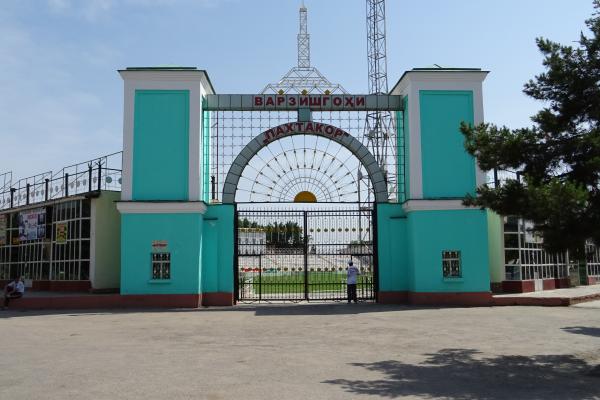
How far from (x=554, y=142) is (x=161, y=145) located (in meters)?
12.9

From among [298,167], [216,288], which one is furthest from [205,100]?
[216,288]

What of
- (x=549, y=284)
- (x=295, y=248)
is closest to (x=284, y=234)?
(x=295, y=248)

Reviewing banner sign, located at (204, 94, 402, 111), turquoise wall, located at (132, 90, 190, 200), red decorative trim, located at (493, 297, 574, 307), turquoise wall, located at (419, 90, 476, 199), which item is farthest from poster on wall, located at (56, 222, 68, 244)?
red decorative trim, located at (493, 297, 574, 307)

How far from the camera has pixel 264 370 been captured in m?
8.34

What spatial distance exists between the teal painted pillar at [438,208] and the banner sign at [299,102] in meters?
1.07

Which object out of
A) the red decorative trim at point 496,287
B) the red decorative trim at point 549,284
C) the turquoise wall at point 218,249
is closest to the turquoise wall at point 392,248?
the red decorative trim at point 496,287

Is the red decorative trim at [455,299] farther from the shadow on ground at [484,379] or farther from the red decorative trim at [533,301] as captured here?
the shadow on ground at [484,379]

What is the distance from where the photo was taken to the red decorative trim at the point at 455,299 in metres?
18.2

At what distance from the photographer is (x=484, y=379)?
790cm

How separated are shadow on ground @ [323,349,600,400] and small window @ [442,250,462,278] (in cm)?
908

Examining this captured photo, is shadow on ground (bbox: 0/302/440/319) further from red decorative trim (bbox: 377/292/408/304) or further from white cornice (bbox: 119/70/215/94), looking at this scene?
white cornice (bbox: 119/70/215/94)

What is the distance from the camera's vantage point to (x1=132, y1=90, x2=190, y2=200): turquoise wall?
60.9 feet

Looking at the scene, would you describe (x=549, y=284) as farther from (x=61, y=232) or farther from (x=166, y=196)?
Answer: (x=61, y=232)

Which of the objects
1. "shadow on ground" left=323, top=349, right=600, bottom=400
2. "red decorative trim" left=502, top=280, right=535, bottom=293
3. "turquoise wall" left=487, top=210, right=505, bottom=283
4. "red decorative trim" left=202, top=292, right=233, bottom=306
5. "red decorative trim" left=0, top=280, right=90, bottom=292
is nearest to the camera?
"shadow on ground" left=323, top=349, right=600, bottom=400
